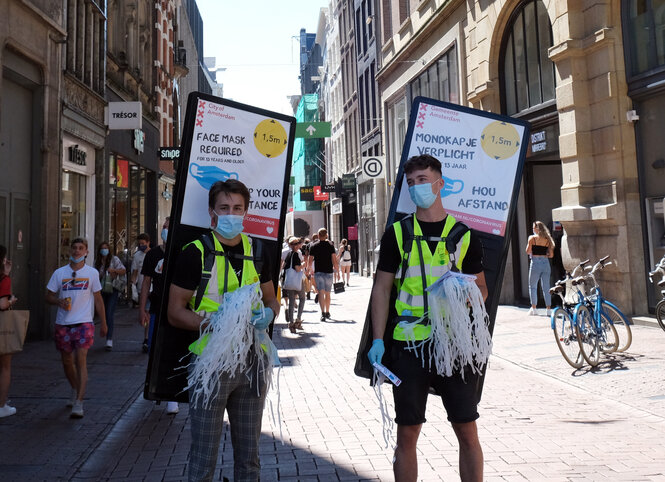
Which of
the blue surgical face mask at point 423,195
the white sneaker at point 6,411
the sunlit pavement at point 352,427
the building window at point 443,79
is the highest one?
the building window at point 443,79

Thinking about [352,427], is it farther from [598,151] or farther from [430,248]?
[598,151]

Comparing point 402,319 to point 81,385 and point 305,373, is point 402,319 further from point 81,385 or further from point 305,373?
point 305,373

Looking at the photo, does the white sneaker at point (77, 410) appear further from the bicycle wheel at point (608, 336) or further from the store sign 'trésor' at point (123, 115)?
the store sign 'trésor' at point (123, 115)

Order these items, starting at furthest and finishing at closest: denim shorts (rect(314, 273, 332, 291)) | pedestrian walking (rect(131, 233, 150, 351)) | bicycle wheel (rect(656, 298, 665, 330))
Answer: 1. denim shorts (rect(314, 273, 332, 291))
2. pedestrian walking (rect(131, 233, 150, 351))
3. bicycle wheel (rect(656, 298, 665, 330))

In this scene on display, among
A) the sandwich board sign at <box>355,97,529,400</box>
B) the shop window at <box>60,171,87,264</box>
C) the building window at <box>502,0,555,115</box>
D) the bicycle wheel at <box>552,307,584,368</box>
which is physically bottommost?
the bicycle wheel at <box>552,307,584,368</box>

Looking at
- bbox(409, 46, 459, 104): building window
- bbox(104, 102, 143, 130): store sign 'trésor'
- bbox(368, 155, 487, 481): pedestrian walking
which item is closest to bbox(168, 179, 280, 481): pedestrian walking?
bbox(368, 155, 487, 481): pedestrian walking

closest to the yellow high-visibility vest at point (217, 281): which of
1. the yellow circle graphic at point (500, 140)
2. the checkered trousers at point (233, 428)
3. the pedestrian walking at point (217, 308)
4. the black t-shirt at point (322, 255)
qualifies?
the pedestrian walking at point (217, 308)

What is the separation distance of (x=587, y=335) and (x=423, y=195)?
563 cm

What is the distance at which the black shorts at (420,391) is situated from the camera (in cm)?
315

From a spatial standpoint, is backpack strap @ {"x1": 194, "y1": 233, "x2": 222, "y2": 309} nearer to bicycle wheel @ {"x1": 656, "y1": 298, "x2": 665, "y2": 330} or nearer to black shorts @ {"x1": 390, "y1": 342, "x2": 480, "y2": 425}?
black shorts @ {"x1": 390, "y1": 342, "x2": 480, "y2": 425}

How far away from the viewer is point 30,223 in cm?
1188

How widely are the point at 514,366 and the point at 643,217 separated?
4910 millimetres

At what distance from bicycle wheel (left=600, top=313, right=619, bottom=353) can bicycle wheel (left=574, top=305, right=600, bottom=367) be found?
0.59 ft

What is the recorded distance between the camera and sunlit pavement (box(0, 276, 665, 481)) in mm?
4543
